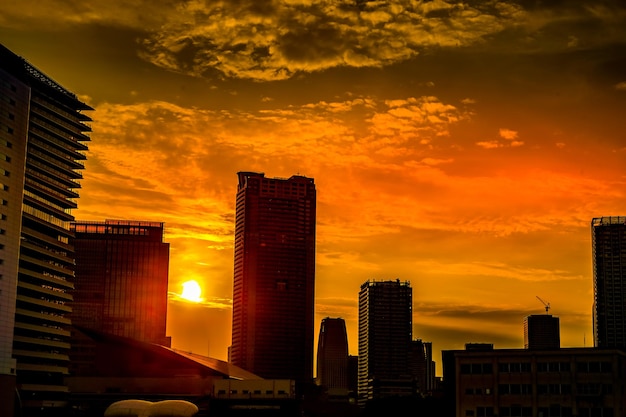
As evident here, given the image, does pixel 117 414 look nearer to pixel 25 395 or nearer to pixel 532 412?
pixel 25 395

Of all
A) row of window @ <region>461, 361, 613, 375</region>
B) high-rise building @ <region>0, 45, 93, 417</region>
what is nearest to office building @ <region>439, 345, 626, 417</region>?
row of window @ <region>461, 361, 613, 375</region>

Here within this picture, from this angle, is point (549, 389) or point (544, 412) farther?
point (549, 389)

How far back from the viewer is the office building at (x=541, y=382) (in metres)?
125

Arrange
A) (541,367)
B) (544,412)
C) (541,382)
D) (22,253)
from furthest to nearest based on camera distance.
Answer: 1. (22,253)
2. (541,367)
3. (541,382)
4. (544,412)

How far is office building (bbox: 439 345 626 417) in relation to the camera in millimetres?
125000

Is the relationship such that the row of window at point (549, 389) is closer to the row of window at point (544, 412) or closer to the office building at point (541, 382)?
the office building at point (541, 382)

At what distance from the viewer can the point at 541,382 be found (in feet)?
422

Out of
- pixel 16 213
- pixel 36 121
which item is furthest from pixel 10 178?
pixel 36 121

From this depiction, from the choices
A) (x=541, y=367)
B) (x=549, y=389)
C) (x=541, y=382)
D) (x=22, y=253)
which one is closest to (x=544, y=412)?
(x=549, y=389)

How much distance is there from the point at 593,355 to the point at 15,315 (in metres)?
116

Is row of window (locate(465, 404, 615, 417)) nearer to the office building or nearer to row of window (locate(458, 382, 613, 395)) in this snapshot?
the office building

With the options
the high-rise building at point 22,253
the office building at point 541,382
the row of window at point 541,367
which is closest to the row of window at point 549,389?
the office building at point 541,382

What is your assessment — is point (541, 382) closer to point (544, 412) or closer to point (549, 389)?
point (549, 389)

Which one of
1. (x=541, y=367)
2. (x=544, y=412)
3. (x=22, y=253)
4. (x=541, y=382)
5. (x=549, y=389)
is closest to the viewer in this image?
(x=544, y=412)
